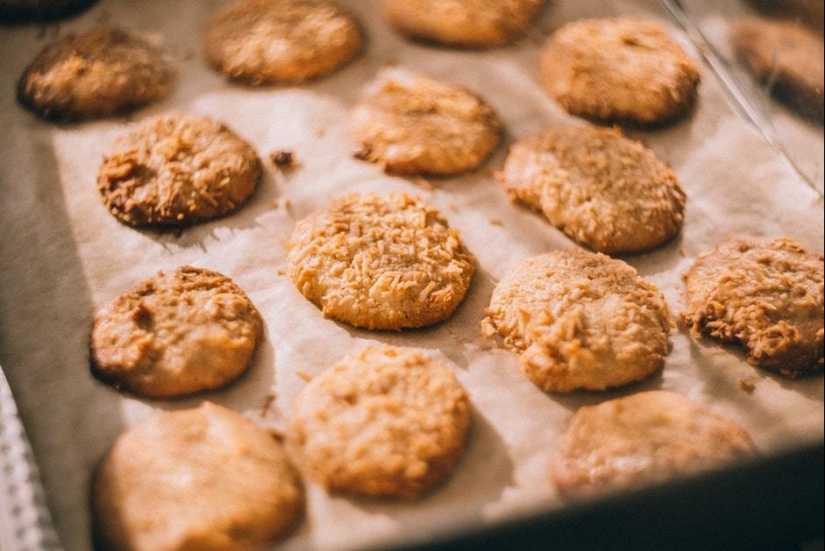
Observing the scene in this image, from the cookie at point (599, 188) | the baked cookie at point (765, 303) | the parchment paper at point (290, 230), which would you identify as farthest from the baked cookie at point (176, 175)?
the baked cookie at point (765, 303)

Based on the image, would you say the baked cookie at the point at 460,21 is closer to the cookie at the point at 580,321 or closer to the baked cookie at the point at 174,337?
the cookie at the point at 580,321

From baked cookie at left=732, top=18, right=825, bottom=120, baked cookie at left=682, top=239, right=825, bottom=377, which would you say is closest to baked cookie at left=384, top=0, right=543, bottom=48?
baked cookie at left=732, top=18, right=825, bottom=120

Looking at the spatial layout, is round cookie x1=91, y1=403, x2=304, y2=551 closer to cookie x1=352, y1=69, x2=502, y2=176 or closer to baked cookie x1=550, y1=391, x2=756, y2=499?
baked cookie x1=550, y1=391, x2=756, y2=499

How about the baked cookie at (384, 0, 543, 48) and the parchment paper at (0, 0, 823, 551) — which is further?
the baked cookie at (384, 0, 543, 48)

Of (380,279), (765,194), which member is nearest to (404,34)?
(380,279)

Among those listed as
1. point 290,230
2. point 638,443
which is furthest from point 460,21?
point 638,443

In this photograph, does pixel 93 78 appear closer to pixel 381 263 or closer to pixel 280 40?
pixel 280 40

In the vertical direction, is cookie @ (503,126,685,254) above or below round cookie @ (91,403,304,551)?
above
